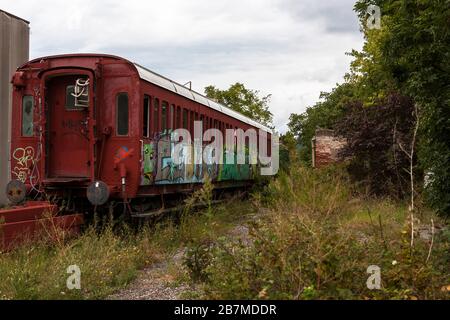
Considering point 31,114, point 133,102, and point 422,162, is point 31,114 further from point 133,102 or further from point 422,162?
point 422,162

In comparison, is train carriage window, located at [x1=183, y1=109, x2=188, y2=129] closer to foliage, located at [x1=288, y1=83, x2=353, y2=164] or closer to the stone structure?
the stone structure

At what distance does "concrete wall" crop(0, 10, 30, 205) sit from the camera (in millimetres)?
15250

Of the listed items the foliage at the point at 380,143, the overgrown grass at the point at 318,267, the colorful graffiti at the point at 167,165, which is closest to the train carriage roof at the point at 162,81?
the colorful graffiti at the point at 167,165

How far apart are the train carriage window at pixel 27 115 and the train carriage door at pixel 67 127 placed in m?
0.40

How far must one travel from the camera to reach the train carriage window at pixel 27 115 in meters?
9.48

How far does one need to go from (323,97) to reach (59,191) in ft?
170

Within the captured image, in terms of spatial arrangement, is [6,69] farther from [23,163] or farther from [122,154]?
[122,154]

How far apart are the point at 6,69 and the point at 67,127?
7508mm

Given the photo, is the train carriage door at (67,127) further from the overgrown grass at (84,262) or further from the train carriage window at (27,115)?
the overgrown grass at (84,262)

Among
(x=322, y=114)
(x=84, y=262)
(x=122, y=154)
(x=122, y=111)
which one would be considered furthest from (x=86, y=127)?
(x=322, y=114)

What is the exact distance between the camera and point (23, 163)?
938cm

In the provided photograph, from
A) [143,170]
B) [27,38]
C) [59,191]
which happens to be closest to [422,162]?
[143,170]

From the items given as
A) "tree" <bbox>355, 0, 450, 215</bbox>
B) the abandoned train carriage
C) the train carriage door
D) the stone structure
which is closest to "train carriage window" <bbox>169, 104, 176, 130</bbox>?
the abandoned train carriage

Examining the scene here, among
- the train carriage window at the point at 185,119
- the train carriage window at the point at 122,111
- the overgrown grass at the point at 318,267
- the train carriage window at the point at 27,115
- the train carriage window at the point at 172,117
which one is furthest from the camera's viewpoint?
the train carriage window at the point at 185,119
